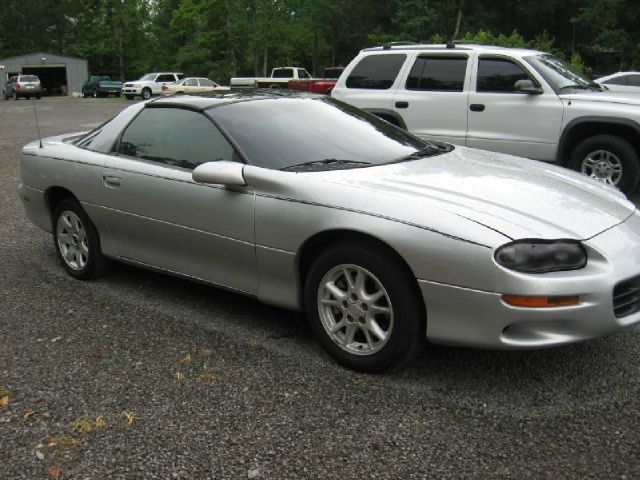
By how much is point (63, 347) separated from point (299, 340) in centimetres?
135

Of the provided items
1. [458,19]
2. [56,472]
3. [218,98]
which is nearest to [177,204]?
[218,98]

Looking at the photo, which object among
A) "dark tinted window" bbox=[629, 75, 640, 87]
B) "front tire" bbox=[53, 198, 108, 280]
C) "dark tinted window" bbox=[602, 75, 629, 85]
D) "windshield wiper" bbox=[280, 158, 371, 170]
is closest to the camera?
"windshield wiper" bbox=[280, 158, 371, 170]

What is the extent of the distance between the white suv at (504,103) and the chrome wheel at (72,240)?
4842 millimetres

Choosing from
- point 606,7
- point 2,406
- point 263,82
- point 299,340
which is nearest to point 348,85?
point 299,340

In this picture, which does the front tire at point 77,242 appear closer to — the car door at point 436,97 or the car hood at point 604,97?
the car door at point 436,97

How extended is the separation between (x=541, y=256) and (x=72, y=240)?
3.49m

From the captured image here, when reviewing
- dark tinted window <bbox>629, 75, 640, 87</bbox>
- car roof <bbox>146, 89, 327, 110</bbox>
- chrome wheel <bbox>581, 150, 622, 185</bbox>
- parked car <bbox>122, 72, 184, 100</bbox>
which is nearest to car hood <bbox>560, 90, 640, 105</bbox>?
chrome wheel <bbox>581, 150, 622, 185</bbox>

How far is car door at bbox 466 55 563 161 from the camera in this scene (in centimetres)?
773

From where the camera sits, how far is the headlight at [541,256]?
298 cm

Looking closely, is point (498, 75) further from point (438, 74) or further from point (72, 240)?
point (72, 240)

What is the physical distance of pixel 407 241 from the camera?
313 centimetres

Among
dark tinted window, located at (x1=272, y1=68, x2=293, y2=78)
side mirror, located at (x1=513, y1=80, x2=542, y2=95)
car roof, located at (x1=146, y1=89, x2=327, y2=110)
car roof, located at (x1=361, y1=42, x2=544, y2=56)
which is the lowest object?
car roof, located at (x1=146, y1=89, x2=327, y2=110)

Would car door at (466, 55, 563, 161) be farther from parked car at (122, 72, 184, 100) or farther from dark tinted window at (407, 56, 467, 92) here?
parked car at (122, 72, 184, 100)

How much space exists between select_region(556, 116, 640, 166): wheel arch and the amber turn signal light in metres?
5.03
